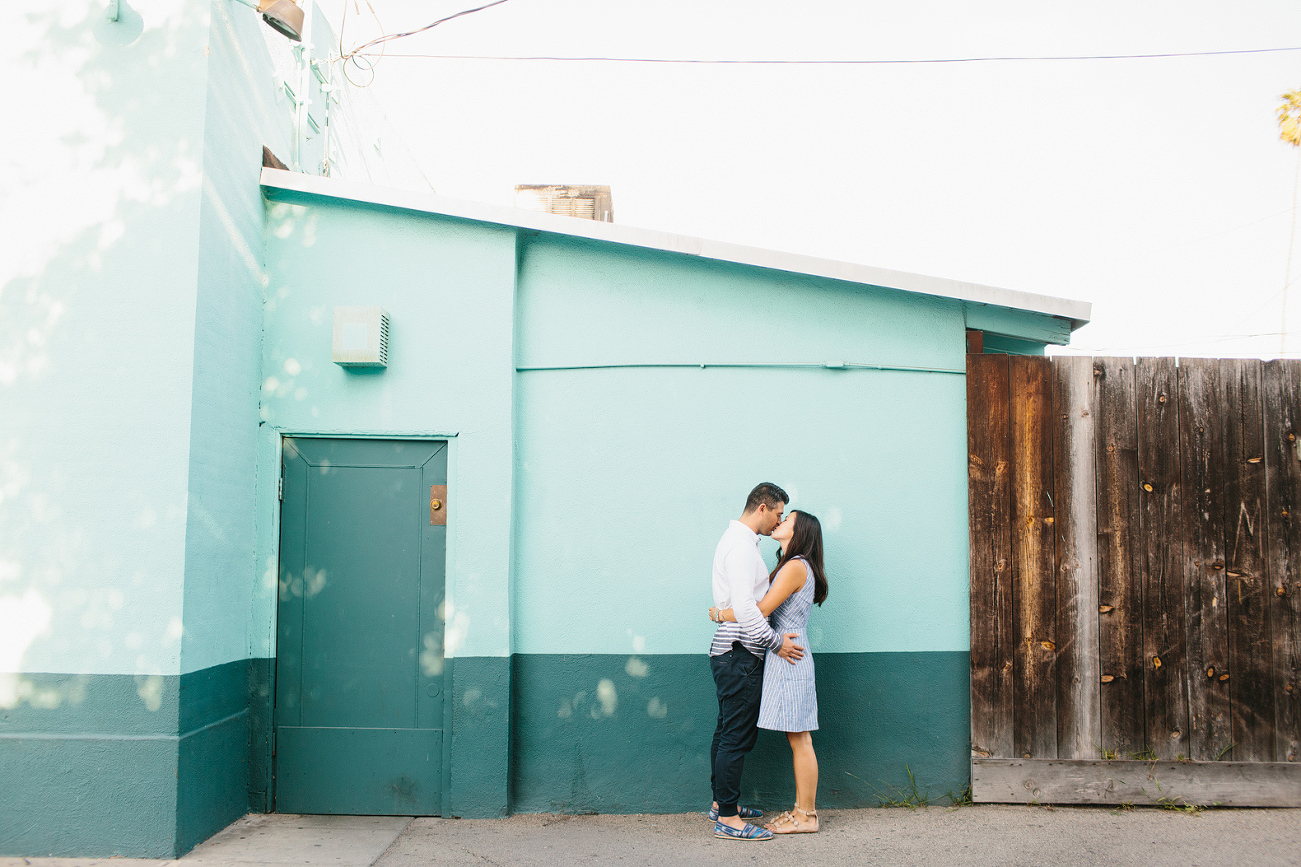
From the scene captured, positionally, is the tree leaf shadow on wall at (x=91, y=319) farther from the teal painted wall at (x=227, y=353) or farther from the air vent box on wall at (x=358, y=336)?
the air vent box on wall at (x=358, y=336)

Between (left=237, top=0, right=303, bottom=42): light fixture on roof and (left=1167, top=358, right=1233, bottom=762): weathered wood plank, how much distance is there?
208 inches

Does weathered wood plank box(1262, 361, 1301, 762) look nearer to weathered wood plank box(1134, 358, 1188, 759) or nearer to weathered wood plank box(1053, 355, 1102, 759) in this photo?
weathered wood plank box(1134, 358, 1188, 759)

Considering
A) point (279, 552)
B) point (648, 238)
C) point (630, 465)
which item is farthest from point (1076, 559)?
point (279, 552)

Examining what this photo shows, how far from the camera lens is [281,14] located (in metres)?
4.20

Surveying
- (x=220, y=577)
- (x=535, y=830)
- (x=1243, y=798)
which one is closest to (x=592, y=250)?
(x=220, y=577)

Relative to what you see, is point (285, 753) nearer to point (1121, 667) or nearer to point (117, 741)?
point (117, 741)

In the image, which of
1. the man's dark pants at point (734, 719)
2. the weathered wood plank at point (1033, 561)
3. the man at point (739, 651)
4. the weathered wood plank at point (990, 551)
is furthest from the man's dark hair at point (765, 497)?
the weathered wood plank at point (1033, 561)

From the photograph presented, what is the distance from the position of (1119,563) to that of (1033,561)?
46 cm

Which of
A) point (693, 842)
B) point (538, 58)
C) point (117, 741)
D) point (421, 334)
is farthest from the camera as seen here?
point (538, 58)

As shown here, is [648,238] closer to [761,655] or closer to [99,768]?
[761,655]

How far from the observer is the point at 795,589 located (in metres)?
4.05

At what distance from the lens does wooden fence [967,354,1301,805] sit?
4.29 metres

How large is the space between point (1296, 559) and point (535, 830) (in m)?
4.39

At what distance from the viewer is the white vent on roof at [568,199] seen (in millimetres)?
7145
